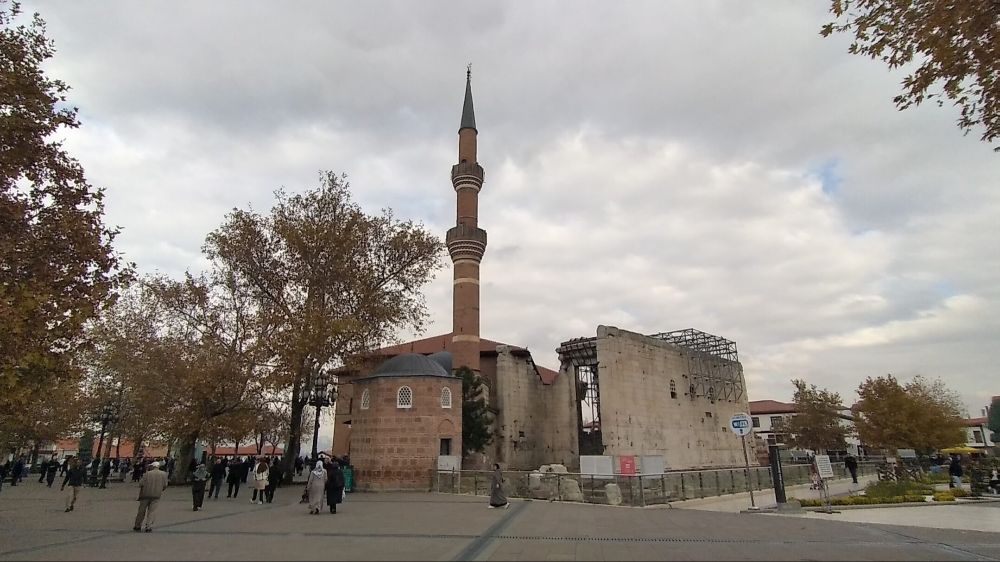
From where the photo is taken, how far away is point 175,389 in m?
25.8

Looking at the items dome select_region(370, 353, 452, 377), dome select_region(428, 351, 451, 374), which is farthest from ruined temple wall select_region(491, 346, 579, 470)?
dome select_region(370, 353, 452, 377)

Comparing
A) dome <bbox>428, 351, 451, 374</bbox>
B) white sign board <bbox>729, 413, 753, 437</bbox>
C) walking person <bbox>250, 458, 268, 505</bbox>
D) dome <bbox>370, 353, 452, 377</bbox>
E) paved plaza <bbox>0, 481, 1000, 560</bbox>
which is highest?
dome <bbox>428, 351, 451, 374</bbox>

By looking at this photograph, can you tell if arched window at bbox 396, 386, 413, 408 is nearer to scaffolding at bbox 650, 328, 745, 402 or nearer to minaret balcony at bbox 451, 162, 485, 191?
minaret balcony at bbox 451, 162, 485, 191

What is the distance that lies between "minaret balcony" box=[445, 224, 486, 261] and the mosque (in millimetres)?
69

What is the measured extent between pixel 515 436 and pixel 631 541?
31152 millimetres

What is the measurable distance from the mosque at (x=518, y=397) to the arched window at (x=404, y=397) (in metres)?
0.04

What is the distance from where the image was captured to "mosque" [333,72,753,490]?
76.0 ft

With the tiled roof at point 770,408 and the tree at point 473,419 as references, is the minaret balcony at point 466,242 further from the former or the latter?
the tiled roof at point 770,408

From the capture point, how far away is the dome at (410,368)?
2391 cm

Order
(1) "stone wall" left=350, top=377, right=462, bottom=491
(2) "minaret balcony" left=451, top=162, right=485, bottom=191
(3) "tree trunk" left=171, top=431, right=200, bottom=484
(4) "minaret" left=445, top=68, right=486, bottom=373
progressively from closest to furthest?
1. (1) "stone wall" left=350, top=377, right=462, bottom=491
2. (3) "tree trunk" left=171, top=431, right=200, bottom=484
3. (4) "minaret" left=445, top=68, right=486, bottom=373
4. (2) "minaret balcony" left=451, top=162, right=485, bottom=191

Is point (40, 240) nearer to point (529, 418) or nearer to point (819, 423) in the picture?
point (529, 418)

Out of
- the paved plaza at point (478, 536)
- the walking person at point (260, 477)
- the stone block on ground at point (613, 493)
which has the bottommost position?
the paved plaza at point (478, 536)

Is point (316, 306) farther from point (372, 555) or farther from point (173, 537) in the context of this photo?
point (372, 555)

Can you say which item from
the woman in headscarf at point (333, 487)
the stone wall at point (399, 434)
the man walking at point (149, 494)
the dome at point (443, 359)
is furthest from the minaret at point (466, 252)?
the man walking at point (149, 494)
